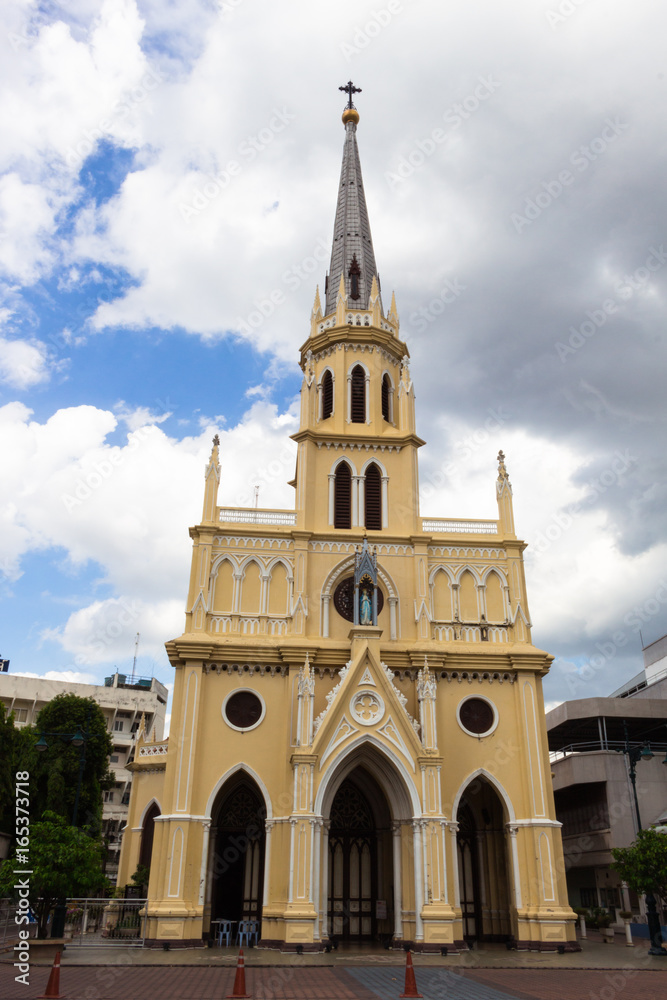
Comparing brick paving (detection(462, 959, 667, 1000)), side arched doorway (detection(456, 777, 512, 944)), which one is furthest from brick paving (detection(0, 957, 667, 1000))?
side arched doorway (detection(456, 777, 512, 944))

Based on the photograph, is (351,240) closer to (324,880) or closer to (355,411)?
(355,411)

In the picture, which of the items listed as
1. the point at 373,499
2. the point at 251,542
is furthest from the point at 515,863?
the point at 251,542

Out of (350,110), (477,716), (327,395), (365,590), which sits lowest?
(477,716)

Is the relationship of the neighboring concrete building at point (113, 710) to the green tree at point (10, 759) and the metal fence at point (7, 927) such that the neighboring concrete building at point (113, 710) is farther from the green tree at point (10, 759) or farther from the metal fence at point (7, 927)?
the metal fence at point (7, 927)

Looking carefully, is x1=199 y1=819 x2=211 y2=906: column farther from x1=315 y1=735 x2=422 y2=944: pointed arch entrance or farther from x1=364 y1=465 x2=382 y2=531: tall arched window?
x1=364 y1=465 x2=382 y2=531: tall arched window

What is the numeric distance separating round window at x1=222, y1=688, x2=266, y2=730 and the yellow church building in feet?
0.22

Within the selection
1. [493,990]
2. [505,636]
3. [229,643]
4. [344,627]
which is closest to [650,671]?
[505,636]

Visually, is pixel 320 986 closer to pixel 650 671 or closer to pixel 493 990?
pixel 493 990

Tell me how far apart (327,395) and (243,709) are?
→ 13.8 meters

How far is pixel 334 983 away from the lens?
16.2 m

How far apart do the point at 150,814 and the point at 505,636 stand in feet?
54.0

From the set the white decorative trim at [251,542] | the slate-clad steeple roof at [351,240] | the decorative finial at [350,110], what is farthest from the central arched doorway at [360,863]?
the decorative finial at [350,110]

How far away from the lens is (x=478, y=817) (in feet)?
91.0

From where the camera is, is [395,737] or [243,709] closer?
[395,737]
